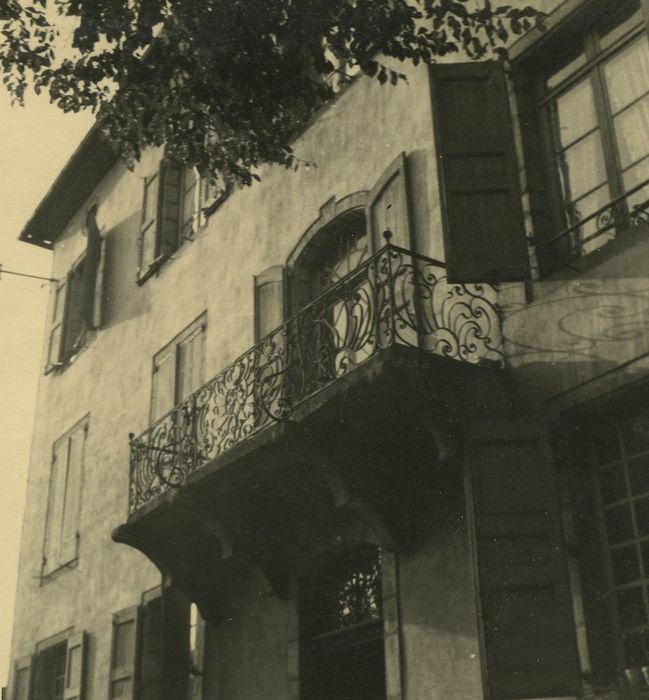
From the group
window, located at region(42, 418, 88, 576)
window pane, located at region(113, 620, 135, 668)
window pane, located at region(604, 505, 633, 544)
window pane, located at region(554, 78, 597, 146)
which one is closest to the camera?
window pane, located at region(604, 505, 633, 544)

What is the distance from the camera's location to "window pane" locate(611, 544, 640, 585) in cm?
687

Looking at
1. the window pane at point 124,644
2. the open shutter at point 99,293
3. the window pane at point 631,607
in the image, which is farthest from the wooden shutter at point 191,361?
the window pane at point 631,607

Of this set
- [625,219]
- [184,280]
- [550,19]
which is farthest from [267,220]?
[625,219]

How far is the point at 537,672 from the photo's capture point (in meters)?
6.57

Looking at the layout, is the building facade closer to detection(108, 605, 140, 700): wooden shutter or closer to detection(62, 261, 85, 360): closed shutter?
detection(108, 605, 140, 700): wooden shutter

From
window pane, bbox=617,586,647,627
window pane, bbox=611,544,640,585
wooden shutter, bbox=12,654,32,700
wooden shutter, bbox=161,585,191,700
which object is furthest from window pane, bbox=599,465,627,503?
wooden shutter, bbox=12,654,32,700

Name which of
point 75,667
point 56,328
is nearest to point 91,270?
point 56,328

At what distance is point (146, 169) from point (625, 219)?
9.91m

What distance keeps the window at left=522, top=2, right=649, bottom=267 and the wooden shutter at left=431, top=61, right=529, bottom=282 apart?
1.38 feet

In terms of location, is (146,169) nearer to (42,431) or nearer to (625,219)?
(42,431)

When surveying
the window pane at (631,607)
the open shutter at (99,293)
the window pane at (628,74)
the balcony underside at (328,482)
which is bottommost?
the window pane at (631,607)

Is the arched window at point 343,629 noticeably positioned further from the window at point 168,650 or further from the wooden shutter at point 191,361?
the wooden shutter at point 191,361

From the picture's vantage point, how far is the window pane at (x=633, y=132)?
25.1 feet

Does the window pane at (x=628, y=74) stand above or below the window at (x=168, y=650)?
above
